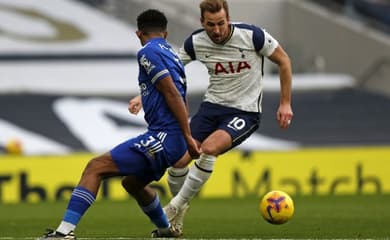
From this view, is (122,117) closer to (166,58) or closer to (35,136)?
(35,136)

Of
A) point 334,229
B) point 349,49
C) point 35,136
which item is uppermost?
point 334,229

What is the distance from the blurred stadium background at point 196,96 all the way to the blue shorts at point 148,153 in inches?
394

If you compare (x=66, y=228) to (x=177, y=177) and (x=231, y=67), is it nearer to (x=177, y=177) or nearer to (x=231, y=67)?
(x=177, y=177)

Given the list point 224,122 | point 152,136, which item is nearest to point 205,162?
point 224,122

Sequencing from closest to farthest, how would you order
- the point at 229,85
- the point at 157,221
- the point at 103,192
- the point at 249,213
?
the point at 157,221 → the point at 229,85 → the point at 249,213 → the point at 103,192

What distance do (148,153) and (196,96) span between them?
1794 cm

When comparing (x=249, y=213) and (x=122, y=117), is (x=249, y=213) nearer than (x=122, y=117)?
Yes

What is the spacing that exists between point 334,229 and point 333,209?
13.1 ft

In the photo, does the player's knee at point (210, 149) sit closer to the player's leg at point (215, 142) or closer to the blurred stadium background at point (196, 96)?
the player's leg at point (215, 142)

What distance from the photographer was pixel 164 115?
938 cm

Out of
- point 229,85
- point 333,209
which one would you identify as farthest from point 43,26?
point 229,85

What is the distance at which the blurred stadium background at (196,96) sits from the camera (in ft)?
67.8

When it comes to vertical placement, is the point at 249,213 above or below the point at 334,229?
below

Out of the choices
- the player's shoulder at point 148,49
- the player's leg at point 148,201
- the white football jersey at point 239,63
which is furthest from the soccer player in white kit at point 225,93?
the player's shoulder at point 148,49
